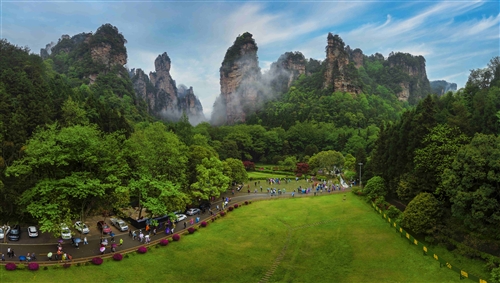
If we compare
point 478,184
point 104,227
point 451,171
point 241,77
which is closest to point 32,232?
point 104,227

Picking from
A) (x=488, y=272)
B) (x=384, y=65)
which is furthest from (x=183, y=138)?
(x=384, y=65)

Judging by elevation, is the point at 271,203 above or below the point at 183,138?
below

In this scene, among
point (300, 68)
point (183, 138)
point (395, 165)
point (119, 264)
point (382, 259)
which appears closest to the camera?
point (119, 264)

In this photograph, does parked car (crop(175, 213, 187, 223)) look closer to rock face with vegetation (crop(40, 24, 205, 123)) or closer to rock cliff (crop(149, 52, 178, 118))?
rock face with vegetation (crop(40, 24, 205, 123))

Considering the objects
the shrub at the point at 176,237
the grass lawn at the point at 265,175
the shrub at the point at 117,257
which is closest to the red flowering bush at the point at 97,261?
the shrub at the point at 117,257

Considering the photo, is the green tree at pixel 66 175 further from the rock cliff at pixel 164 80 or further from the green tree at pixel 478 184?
the rock cliff at pixel 164 80

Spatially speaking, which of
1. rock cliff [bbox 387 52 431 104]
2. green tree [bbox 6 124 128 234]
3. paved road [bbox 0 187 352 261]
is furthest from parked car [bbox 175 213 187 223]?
rock cliff [bbox 387 52 431 104]

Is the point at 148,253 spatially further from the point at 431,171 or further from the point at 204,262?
the point at 431,171
